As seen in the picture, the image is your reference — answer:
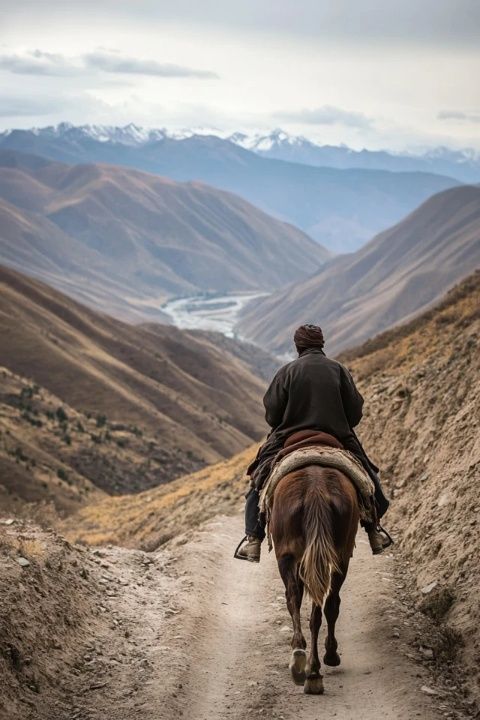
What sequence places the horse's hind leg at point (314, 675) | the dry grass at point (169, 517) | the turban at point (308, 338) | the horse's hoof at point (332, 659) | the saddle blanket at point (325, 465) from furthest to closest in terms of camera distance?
the dry grass at point (169, 517) → the turban at point (308, 338) → the horse's hoof at point (332, 659) → the saddle blanket at point (325, 465) → the horse's hind leg at point (314, 675)

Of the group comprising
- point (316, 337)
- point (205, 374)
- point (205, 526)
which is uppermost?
Answer: point (316, 337)

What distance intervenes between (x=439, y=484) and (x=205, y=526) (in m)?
6.50

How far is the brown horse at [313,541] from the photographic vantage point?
8844 millimetres

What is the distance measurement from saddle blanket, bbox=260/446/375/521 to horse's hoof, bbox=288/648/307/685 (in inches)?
64.9

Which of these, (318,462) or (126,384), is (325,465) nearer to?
(318,462)

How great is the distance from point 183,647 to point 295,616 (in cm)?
206

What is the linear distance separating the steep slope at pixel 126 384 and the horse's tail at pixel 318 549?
6022cm

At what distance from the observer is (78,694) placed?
362 inches

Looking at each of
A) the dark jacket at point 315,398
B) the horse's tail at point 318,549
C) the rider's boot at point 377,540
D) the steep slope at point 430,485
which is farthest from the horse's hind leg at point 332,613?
the dark jacket at point 315,398

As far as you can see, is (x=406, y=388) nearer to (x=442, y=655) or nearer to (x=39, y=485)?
(x=442, y=655)

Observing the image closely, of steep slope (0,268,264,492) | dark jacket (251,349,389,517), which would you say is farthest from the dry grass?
steep slope (0,268,264,492)

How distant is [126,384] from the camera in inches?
4289

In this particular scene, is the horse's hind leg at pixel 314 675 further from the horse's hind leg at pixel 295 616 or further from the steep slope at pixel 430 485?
the steep slope at pixel 430 485

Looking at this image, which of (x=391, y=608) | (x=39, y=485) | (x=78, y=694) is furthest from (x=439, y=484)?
(x=39, y=485)
